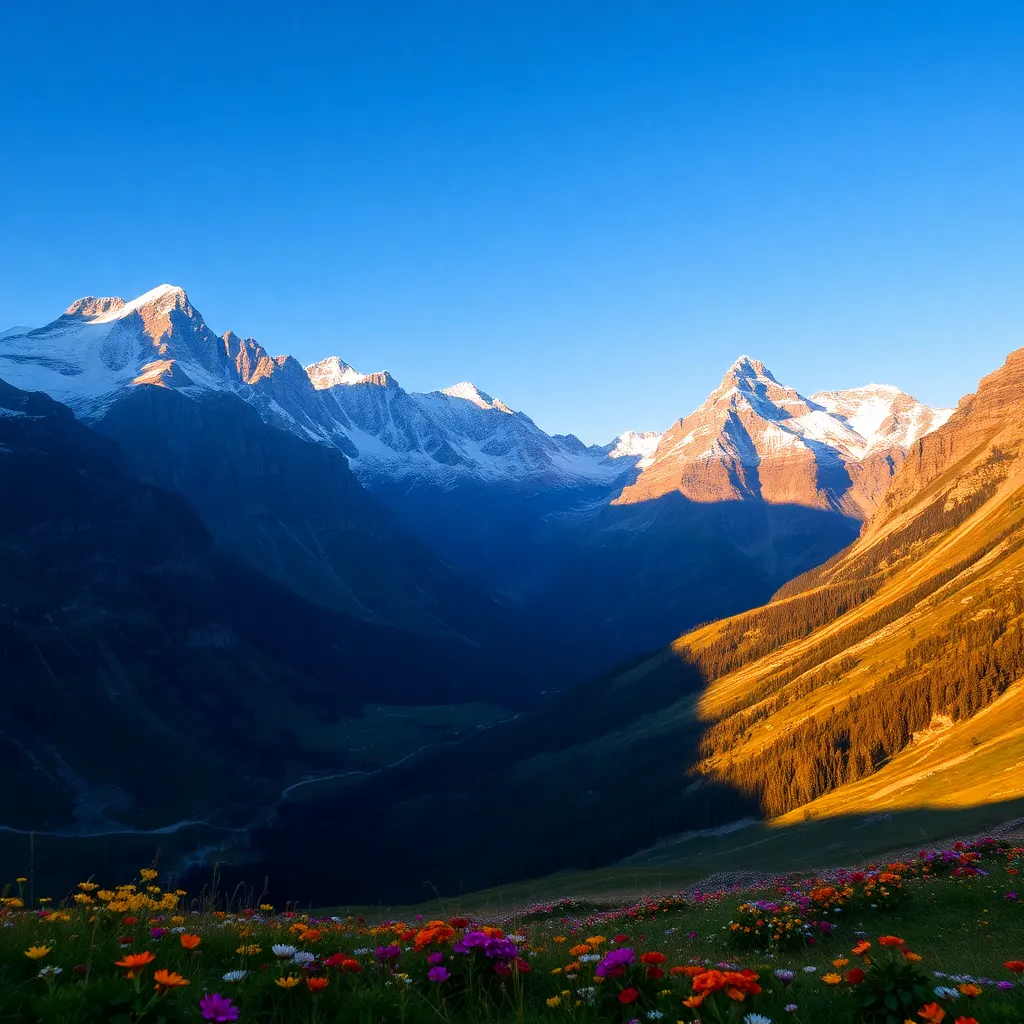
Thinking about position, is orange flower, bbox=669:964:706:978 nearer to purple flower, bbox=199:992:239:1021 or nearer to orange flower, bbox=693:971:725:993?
orange flower, bbox=693:971:725:993

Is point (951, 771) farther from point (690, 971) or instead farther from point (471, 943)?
point (471, 943)

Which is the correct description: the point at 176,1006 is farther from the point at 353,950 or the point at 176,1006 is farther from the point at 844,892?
the point at 844,892

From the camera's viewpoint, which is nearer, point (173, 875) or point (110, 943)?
point (110, 943)

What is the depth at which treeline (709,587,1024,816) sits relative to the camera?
148875 millimetres

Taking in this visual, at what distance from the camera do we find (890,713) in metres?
158

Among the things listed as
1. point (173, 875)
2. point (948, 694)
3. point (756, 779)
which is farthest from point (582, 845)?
point (173, 875)

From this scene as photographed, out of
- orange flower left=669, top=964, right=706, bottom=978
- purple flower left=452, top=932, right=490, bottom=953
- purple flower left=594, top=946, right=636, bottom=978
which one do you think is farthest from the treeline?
purple flower left=452, top=932, right=490, bottom=953

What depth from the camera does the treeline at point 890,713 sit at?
5861 inches

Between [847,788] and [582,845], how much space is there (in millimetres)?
66358

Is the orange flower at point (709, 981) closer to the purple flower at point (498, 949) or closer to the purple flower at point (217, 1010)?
the purple flower at point (498, 949)

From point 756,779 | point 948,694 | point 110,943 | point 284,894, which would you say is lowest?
point 284,894

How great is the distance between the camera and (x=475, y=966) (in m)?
8.60

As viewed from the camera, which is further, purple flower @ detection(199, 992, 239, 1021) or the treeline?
the treeline

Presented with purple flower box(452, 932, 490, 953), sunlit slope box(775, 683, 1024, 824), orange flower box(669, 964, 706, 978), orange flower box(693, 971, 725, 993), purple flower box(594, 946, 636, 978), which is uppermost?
orange flower box(693, 971, 725, 993)
